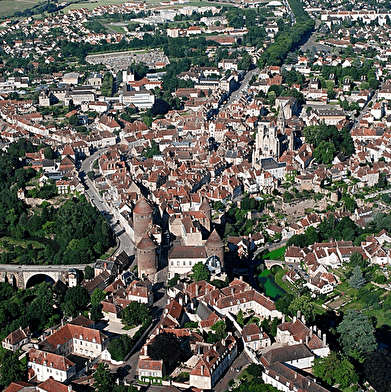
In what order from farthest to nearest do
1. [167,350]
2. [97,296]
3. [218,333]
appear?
[97,296] → [218,333] → [167,350]

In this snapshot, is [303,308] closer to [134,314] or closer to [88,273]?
[134,314]

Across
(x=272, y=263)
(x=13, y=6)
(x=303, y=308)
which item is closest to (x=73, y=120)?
(x=272, y=263)

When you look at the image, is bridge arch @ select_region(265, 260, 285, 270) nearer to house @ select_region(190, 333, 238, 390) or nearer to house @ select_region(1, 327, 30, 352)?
house @ select_region(190, 333, 238, 390)

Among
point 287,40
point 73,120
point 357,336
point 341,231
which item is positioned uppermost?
point 287,40

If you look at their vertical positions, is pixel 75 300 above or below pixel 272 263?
above

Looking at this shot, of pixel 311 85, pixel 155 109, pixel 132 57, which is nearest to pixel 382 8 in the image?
pixel 132 57

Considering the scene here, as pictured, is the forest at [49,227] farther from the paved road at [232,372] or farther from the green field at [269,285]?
the paved road at [232,372]

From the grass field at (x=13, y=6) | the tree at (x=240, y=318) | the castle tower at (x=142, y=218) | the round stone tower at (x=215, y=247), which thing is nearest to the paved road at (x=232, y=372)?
the tree at (x=240, y=318)
